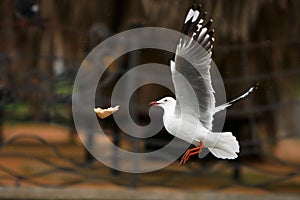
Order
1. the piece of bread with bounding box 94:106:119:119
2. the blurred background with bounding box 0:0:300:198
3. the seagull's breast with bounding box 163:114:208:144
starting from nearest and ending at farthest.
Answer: the seagull's breast with bounding box 163:114:208:144 → the piece of bread with bounding box 94:106:119:119 → the blurred background with bounding box 0:0:300:198

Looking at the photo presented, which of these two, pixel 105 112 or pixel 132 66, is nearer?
pixel 105 112

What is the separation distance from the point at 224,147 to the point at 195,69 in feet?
0.24

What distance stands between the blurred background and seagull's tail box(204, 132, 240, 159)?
3.86 meters

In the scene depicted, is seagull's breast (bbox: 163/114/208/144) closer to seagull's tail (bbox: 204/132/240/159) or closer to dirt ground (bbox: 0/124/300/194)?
seagull's tail (bbox: 204/132/240/159)

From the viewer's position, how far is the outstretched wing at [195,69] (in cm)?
69

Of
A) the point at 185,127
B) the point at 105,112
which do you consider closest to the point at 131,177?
the point at 105,112

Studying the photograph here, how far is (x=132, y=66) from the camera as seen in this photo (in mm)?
4805

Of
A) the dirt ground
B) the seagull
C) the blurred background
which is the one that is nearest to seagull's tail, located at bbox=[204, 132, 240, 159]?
the seagull

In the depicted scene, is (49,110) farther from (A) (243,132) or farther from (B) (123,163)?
(A) (243,132)

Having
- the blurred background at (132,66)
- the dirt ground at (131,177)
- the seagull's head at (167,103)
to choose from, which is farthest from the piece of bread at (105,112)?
the blurred background at (132,66)

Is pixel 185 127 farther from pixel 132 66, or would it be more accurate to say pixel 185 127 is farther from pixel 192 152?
pixel 132 66

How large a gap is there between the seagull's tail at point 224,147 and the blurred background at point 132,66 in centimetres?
386

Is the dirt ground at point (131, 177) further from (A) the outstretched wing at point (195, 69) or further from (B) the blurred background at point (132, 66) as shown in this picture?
(A) the outstretched wing at point (195, 69)

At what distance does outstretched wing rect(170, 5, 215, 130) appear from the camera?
69cm
